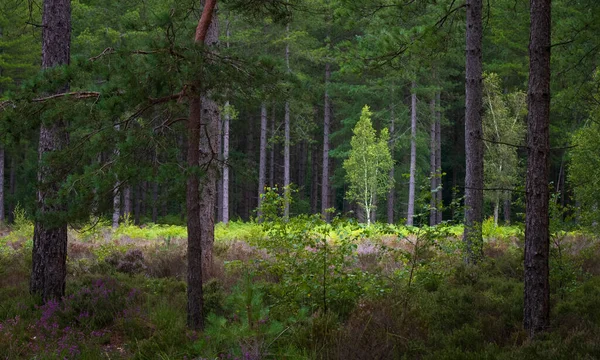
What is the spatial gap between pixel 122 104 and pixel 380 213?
36.9 m

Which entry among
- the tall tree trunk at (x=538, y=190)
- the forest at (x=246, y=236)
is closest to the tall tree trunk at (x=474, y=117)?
the forest at (x=246, y=236)

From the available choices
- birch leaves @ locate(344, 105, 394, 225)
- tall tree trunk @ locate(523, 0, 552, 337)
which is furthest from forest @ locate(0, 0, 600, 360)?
birch leaves @ locate(344, 105, 394, 225)

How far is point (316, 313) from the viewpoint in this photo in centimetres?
670

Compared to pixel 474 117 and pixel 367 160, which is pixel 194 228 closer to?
pixel 474 117

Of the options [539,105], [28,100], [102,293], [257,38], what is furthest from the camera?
[257,38]

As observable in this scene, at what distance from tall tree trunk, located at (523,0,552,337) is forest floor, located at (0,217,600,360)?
0.34 meters

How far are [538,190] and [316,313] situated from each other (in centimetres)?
296

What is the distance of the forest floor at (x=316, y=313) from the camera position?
562 centimetres

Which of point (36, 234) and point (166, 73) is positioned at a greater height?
point (166, 73)

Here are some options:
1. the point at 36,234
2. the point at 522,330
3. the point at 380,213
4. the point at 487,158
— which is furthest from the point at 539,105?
the point at 380,213

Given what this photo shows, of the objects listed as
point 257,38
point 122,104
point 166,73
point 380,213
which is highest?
point 257,38

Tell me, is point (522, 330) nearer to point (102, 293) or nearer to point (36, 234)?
point (102, 293)

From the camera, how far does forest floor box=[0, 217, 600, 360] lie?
5617mm

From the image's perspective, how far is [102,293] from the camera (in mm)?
8055
